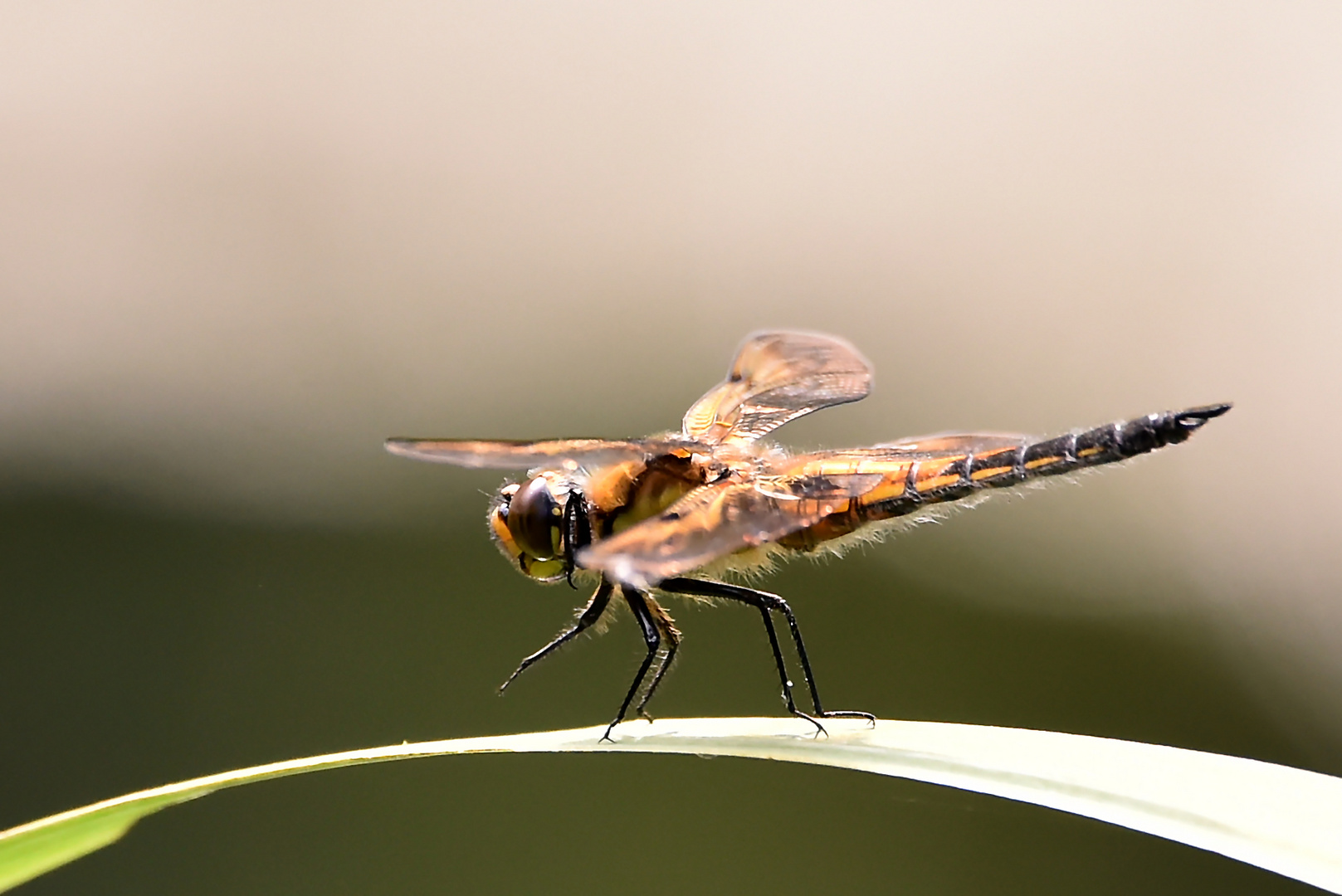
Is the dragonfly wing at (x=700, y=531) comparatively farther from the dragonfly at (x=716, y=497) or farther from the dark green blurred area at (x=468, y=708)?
the dark green blurred area at (x=468, y=708)

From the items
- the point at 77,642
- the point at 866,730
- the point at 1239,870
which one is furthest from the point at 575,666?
the point at 866,730

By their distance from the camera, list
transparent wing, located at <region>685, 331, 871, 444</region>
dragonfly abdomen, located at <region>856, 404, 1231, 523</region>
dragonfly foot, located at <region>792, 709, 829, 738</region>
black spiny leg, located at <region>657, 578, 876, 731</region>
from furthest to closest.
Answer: transparent wing, located at <region>685, 331, 871, 444</region>, black spiny leg, located at <region>657, 578, 876, 731</region>, dragonfly abdomen, located at <region>856, 404, 1231, 523</region>, dragonfly foot, located at <region>792, 709, 829, 738</region>

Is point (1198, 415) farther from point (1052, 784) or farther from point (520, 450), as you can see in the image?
point (520, 450)

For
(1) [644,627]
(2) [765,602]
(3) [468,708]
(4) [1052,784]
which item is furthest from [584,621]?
(3) [468,708]

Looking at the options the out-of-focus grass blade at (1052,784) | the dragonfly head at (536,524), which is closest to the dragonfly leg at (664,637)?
the dragonfly head at (536,524)

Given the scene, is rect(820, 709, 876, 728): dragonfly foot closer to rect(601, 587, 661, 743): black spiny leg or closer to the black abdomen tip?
rect(601, 587, 661, 743): black spiny leg

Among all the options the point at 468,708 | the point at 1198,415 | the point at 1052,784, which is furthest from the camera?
the point at 468,708

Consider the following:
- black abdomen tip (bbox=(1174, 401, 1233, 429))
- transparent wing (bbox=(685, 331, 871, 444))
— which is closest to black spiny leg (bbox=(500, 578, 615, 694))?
transparent wing (bbox=(685, 331, 871, 444))
